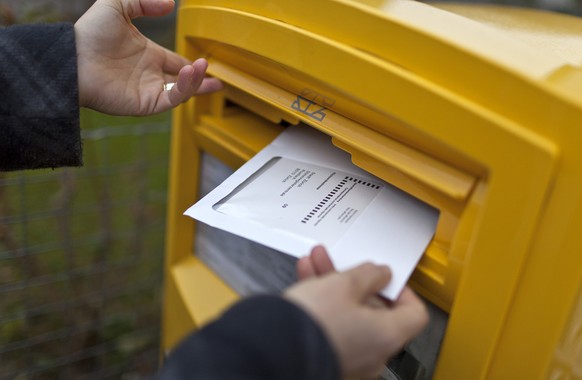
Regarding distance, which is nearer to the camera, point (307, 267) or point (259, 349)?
point (259, 349)

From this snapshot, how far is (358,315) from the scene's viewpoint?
689 millimetres

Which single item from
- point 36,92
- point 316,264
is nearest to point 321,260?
point 316,264

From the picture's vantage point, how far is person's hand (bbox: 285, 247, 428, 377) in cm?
68

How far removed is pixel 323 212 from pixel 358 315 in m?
0.22

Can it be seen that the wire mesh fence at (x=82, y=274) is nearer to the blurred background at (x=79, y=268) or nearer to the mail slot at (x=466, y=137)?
the blurred background at (x=79, y=268)

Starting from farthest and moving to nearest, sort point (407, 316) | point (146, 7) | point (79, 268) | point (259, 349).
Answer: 1. point (79, 268)
2. point (146, 7)
3. point (407, 316)
4. point (259, 349)

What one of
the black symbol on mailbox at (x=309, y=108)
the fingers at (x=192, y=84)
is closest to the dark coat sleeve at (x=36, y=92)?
the fingers at (x=192, y=84)

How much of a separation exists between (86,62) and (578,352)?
1035 millimetres

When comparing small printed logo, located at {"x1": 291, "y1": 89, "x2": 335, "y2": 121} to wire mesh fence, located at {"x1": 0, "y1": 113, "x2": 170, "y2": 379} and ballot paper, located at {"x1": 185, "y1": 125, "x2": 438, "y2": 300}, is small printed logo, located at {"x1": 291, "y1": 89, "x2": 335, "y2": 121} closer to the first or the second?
ballot paper, located at {"x1": 185, "y1": 125, "x2": 438, "y2": 300}

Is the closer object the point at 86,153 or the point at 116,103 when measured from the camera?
the point at 116,103

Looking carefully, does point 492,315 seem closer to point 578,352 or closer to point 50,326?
point 578,352

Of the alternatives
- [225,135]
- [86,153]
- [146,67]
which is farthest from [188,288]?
[86,153]

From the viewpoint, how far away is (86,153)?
2.16 metres

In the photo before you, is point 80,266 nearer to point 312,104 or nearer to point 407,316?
point 312,104
